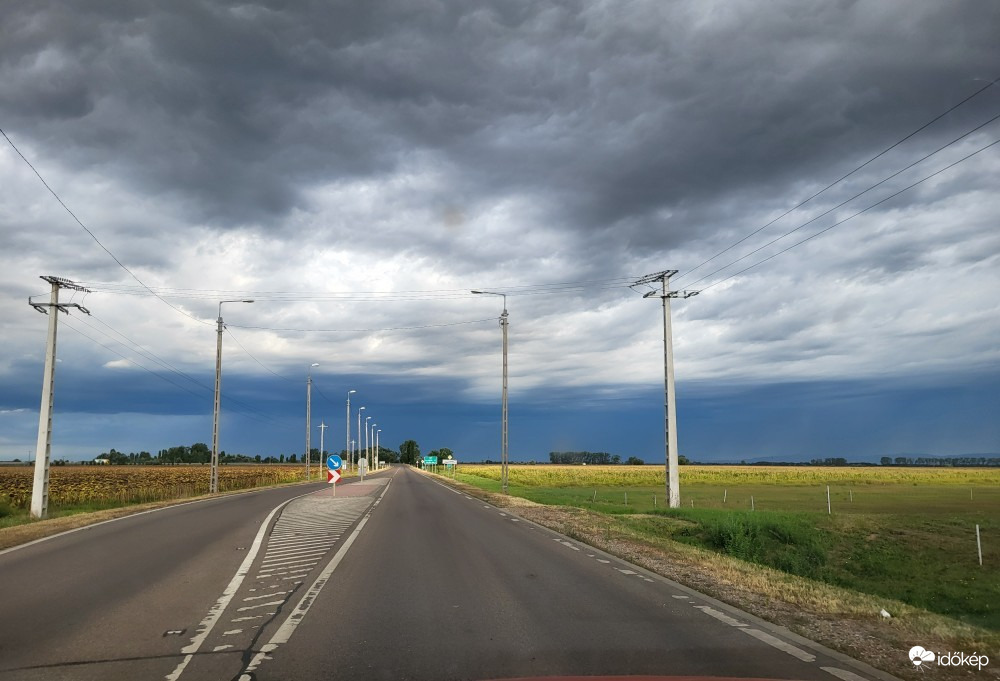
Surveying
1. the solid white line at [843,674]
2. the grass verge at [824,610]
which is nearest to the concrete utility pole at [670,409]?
the grass verge at [824,610]

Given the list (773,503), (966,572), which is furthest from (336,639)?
(773,503)

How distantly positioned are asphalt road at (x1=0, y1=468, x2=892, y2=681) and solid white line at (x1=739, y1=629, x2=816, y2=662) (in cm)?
2

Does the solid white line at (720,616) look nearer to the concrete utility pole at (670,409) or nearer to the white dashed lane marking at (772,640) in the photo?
the white dashed lane marking at (772,640)

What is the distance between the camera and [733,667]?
6125 mm

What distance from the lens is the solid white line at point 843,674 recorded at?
5937mm

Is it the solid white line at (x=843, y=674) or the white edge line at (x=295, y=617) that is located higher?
the solid white line at (x=843, y=674)

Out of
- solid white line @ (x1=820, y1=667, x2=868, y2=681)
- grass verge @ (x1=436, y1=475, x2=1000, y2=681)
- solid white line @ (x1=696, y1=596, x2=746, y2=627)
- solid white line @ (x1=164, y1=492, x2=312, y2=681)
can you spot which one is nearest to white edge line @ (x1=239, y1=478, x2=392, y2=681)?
solid white line @ (x1=164, y1=492, x2=312, y2=681)

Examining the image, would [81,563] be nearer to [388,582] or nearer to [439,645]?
[388,582]

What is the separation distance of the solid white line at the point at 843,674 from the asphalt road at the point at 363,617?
0.03 meters

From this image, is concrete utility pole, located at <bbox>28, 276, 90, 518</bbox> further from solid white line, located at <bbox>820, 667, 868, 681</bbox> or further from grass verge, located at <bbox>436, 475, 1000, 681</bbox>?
solid white line, located at <bbox>820, 667, 868, 681</bbox>

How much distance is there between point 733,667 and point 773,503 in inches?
1672

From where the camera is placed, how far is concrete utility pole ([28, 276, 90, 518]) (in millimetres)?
25320

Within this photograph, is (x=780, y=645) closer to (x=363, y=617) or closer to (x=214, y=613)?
(x=363, y=617)

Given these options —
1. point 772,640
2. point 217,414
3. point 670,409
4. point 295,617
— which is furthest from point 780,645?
point 217,414
